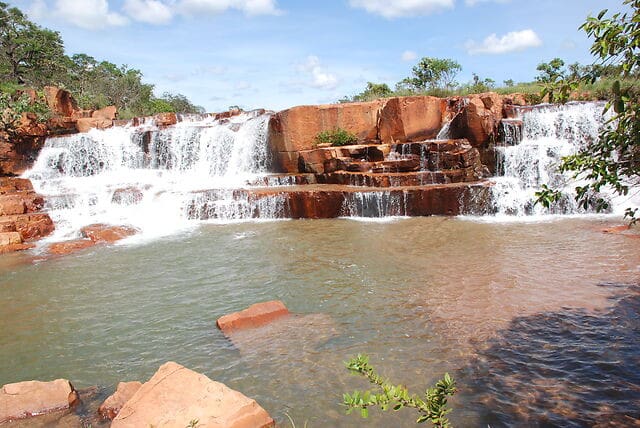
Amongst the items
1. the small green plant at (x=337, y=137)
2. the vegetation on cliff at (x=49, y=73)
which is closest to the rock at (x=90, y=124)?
the vegetation on cliff at (x=49, y=73)

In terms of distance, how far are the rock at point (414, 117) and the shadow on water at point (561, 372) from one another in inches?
416

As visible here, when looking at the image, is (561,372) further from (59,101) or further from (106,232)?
(59,101)

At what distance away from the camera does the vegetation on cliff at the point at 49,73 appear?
27312mm

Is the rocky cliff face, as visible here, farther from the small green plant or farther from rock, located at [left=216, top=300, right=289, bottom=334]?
rock, located at [left=216, top=300, right=289, bottom=334]

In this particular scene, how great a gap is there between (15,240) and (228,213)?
4817mm

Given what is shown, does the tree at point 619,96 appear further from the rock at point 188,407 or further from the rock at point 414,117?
the rock at point 414,117

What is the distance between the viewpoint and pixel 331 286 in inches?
243

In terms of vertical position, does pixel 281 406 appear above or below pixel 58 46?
below

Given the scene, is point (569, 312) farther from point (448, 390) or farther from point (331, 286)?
point (448, 390)

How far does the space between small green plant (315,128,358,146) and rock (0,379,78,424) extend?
40.9ft

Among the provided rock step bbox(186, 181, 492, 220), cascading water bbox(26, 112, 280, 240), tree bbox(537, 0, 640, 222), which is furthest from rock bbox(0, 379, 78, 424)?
cascading water bbox(26, 112, 280, 240)

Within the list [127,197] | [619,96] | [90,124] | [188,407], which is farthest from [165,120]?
[619,96]

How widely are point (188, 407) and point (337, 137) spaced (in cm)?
1289

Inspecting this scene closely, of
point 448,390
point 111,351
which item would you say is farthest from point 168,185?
point 448,390
